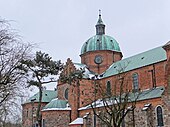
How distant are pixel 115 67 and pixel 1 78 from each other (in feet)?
121

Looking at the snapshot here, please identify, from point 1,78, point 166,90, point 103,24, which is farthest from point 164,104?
point 103,24

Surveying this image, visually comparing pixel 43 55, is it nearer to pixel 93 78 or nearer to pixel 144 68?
pixel 144 68

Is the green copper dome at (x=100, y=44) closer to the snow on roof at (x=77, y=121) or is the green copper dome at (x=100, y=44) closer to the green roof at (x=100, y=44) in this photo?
the green roof at (x=100, y=44)

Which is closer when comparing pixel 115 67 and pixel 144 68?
pixel 144 68

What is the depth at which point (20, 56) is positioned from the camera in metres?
15.7

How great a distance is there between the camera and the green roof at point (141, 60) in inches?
1635

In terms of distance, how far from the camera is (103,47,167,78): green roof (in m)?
41.5

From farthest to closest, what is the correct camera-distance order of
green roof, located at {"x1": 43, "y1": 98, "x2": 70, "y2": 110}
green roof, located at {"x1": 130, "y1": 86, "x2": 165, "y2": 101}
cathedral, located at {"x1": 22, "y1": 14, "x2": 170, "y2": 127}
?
green roof, located at {"x1": 43, "y1": 98, "x2": 70, "y2": 110} → green roof, located at {"x1": 130, "y1": 86, "x2": 165, "y2": 101} → cathedral, located at {"x1": 22, "y1": 14, "x2": 170, "y2": 127}

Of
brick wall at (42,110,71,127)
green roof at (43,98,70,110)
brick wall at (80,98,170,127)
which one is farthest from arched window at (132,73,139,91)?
green roof at (43,98,70,110)

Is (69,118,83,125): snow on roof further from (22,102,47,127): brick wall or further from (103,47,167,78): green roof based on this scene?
(22,102,47,127): brick wall

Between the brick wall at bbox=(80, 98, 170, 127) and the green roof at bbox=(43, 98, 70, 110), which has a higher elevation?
the green roof at bbox=(43, 98, 70, 110)

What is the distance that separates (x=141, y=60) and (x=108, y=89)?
661 cm

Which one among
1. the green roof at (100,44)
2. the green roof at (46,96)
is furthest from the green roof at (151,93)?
the green roof at (46,96)

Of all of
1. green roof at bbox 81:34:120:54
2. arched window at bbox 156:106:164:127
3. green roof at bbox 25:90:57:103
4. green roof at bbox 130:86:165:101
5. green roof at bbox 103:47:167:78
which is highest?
green roof at bbox 81:34:120:54
